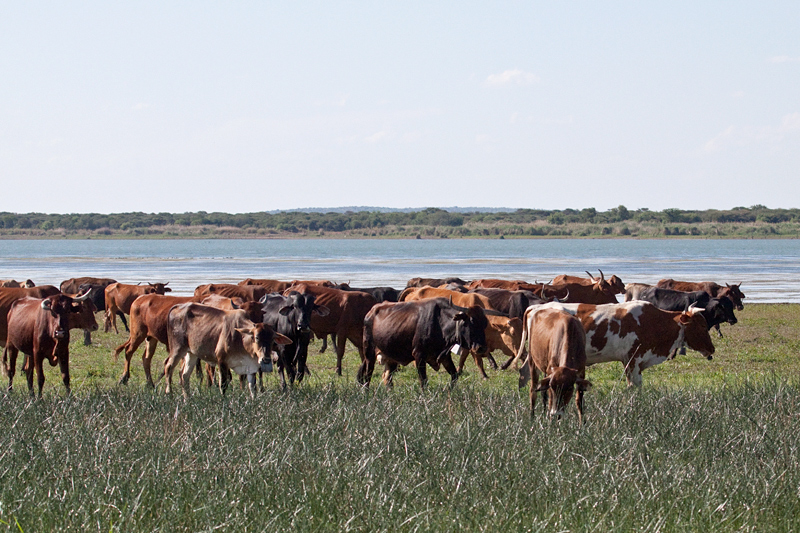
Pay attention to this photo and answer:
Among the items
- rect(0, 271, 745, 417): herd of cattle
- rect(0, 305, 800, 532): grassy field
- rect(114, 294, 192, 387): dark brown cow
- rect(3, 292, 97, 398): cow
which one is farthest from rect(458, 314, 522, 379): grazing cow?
rect(3, 292, 97, 398): cow

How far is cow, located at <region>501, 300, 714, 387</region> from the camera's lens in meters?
11.1

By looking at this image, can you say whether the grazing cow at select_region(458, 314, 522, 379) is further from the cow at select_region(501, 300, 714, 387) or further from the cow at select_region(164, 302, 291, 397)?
the cow at select_region(164, 302, 291, 397)

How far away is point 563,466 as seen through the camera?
693 cm

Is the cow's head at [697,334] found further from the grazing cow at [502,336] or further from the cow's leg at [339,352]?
the cow's leg at [339,352]

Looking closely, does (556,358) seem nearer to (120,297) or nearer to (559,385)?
(559,385)

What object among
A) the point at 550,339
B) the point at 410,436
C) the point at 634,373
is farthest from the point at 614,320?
the point at 410,436

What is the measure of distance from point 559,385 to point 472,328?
9.52ft

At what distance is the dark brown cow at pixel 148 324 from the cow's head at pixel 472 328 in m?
4.01

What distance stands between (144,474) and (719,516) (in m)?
3.96

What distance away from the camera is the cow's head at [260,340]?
10.0 meters

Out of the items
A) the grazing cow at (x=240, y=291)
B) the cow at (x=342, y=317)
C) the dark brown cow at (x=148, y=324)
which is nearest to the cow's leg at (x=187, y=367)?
the dark brown cow at (x=148, y=324)

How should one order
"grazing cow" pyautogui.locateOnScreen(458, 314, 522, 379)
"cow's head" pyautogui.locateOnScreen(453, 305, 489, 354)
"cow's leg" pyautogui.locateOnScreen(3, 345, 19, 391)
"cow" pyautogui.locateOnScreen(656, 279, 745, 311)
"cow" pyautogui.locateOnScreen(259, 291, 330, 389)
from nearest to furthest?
"cow's head" pyautogui.locateOnScreen(453, 305, 489, 354), "cow's leg" pyautogui.locateOnScreen(3, 345, 19, 391), "cow" pyautogui.locateOnScreen(259, 291, 330, 389), "grazing cow" pyautogui.locateOnScreen(458, 314, 522, 379), "cow" pyautogui.locateOnScreen(656, 279, 745, 311)

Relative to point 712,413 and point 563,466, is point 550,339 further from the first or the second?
point 563,466

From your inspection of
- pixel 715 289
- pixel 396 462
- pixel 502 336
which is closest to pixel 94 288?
pixel 502 336
